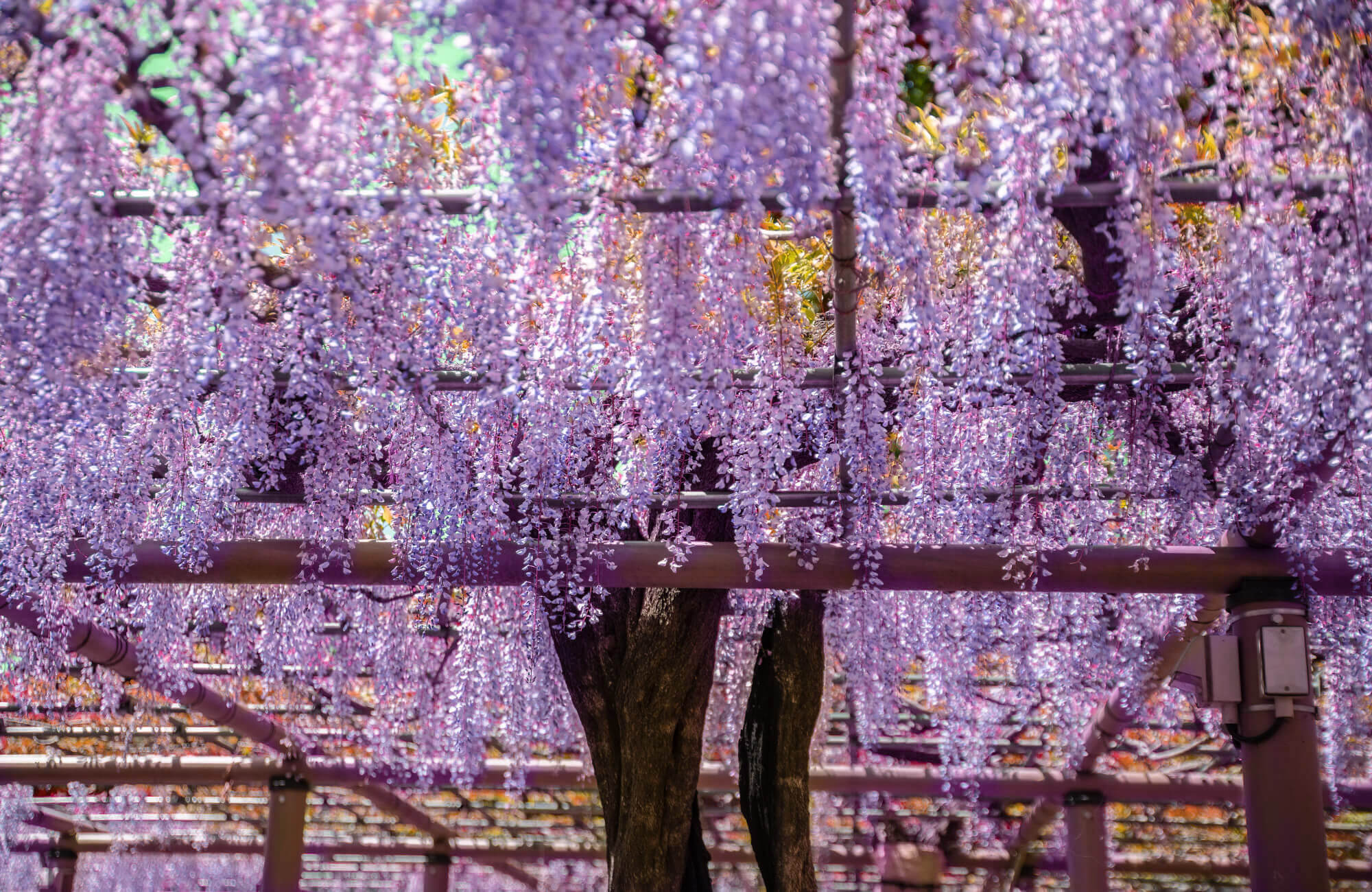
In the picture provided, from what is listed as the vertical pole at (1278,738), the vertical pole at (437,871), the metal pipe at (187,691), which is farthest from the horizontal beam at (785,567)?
the vertical pole at (437,871)

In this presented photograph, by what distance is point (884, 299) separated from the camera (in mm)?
4320

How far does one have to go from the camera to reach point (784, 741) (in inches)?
196

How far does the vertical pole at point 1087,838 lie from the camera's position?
29.1 feet

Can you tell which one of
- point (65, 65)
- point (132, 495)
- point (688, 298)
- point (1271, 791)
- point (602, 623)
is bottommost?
point (1271, 791)

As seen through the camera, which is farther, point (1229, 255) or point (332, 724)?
point (332, 724)

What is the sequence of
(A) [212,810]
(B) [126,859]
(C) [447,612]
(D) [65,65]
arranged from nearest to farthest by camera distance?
(D) [65,65] → (C) [447,612] → (A) [212,810] → (B) [126,859]

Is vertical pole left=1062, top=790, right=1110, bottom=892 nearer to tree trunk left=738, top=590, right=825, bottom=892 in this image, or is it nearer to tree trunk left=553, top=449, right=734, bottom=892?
tree trunk left=738, top=590, right=825, bottom=892

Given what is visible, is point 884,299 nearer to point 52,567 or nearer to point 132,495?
point 132,495

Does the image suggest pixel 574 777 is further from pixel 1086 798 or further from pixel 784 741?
pixel 784 741

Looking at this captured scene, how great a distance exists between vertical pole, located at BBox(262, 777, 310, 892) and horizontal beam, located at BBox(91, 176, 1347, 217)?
701 cm

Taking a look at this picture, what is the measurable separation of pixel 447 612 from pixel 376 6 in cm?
438

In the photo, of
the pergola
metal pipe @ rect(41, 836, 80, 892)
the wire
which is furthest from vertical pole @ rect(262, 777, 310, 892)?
the wire

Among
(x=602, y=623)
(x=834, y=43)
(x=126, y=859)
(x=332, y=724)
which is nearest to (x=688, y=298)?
(x=834, y=43)

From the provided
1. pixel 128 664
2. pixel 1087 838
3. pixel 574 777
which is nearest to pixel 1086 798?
pixel 1087 838
